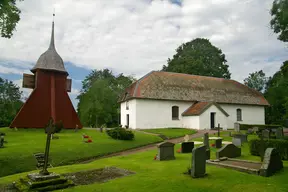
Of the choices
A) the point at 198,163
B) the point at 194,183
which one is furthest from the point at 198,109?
the point at 194,183

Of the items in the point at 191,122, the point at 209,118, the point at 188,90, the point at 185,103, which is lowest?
the point at 191,122

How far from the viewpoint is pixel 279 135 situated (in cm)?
1527

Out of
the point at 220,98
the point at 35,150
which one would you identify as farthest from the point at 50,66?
the point at 220,98

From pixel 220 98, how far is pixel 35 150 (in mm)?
26064

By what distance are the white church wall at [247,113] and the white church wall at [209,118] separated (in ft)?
9.78

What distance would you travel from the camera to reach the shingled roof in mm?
29875

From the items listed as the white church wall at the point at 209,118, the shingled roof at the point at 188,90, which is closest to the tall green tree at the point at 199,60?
the shingled roof at the point at 188,90

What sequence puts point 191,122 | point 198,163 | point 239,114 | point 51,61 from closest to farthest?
point 198,163, point 51,61, point 191,122, point 239,114

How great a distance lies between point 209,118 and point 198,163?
72.1ft

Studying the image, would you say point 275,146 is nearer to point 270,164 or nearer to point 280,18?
point 270,164

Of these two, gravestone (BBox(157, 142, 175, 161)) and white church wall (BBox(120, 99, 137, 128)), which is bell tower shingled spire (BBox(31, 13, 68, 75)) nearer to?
white church wall (BBox(120, 99, 137, 128))

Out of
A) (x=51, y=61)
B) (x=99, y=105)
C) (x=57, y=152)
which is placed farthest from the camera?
(x=99, y=105)

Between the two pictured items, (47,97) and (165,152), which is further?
(47,97)

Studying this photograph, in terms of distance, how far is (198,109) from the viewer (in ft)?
96.9
